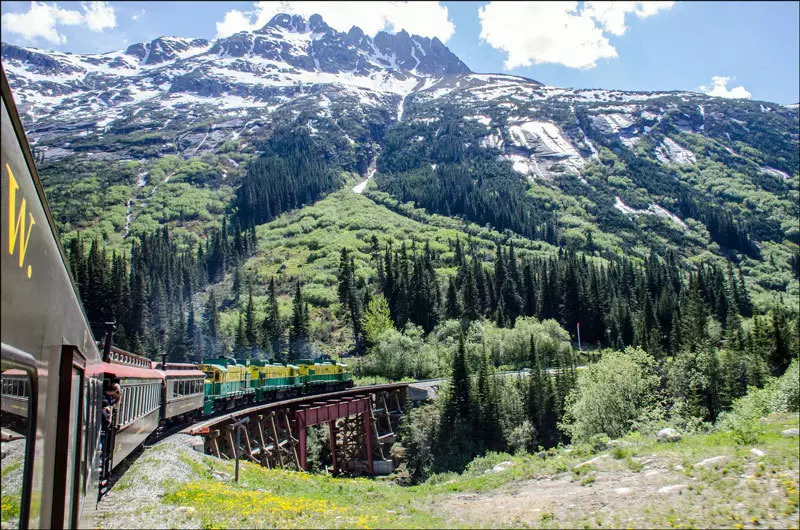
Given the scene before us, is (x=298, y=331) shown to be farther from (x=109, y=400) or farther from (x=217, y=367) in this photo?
(x=109, y=400)

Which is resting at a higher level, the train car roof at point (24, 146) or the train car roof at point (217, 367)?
the train car roof at point (24, 146)

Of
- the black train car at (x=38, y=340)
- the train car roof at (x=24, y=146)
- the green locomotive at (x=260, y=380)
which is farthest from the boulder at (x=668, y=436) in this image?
the green locomotive at (x=260, y=380)

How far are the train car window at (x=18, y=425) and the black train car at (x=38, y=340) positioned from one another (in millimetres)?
10

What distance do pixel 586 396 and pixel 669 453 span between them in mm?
22007

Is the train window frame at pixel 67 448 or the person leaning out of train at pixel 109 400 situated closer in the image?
the train window frame at pixel 67 448

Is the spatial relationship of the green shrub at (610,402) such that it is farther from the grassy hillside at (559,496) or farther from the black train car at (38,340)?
the black train car at (38,340)

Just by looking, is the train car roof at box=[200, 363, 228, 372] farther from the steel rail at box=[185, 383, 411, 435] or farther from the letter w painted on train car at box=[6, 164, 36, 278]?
the letter w painted on train car at box=[6, 164, 36, 278]

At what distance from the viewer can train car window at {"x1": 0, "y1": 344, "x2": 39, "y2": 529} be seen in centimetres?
359

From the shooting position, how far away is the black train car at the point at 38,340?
3.59 m

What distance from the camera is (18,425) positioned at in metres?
3.90

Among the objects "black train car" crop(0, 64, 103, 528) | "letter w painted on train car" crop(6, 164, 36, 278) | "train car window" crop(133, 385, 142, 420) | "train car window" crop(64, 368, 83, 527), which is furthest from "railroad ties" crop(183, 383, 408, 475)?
"letter w painted on train car" crop(6, 164, 36, 278)

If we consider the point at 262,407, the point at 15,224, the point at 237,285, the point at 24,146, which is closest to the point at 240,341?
the point at 237,285

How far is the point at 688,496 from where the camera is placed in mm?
11906

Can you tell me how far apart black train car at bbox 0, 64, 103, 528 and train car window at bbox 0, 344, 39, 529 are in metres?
0.01
